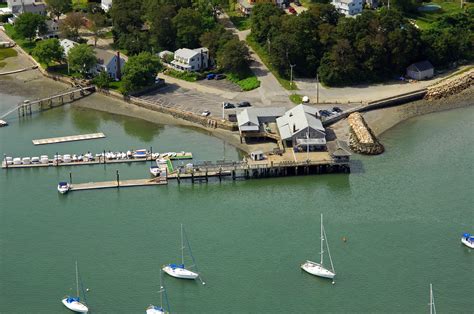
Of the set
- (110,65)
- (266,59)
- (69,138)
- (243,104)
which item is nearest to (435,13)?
(266,59)

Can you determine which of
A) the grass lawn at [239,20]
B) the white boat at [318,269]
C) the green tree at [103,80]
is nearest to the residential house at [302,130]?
the white boat at [318,269]

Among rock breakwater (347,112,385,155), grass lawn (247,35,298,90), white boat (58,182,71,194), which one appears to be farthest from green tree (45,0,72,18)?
rock breakwater (347,112,385,155)

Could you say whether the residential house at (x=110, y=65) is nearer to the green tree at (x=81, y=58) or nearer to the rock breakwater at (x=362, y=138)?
the green tree at (x=81, y=58)

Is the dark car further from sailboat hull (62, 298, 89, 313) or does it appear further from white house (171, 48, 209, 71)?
sailboat hull (62, 298, 89, 313)

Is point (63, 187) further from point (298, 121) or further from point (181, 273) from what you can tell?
point (298, 121)

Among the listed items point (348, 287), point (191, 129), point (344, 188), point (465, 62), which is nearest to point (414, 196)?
point (344, 188)

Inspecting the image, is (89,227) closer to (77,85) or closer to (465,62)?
(77,85)

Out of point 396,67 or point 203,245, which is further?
point 396,67
